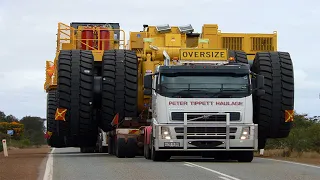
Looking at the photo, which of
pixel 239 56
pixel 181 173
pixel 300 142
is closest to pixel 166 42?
pixel 239 56

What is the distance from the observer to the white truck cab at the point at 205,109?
73.8 ft

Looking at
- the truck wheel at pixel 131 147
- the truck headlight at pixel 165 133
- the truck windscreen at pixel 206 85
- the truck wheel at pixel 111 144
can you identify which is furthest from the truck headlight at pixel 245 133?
the truck wheel at pixel 111 144

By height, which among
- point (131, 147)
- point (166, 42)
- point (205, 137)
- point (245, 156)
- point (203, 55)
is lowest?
point (245, 156)

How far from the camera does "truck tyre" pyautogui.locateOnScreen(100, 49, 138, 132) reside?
27266 millimetres

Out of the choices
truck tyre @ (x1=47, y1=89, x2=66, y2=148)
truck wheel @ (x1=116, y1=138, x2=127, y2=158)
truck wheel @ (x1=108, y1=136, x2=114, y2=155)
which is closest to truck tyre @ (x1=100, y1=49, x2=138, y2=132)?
truck wheel @ (x1=116, y1=138, x2=127, y2=158)

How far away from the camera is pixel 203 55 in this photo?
24.2 m

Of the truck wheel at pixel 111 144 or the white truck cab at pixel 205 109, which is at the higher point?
the white truck cab at pixel 205 109

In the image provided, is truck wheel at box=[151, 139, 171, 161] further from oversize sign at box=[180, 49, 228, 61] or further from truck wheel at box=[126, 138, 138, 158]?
truck wheel at box=[126, 138, 138, 158]

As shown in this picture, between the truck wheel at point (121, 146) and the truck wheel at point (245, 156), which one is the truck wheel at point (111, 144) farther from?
the truck wheel at point (245, 156)

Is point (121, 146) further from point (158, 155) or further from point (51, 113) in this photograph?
point (51, 113)

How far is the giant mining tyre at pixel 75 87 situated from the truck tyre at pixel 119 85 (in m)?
0.54

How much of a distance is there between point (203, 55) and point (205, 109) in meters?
2.42

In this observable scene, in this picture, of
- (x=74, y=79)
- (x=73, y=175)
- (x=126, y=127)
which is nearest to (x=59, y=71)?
(x=74, y=79)

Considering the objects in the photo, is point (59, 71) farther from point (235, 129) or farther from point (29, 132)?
point (29, 132)
